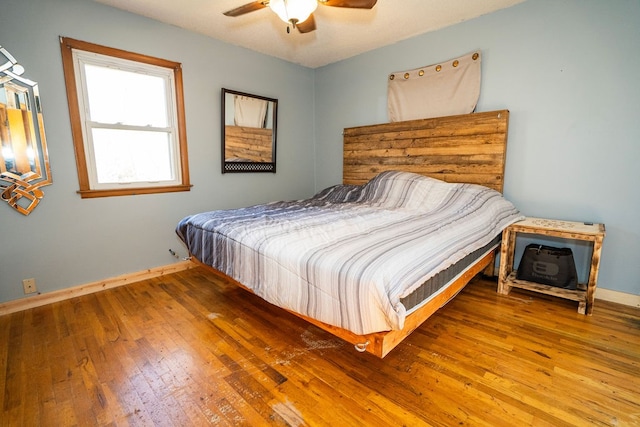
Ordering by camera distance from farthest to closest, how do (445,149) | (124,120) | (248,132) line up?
1. (248,132)
2. (445,149)
3. (124,120)

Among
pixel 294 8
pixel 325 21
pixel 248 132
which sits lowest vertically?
pixel 248 132

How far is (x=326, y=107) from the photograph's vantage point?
4199mm

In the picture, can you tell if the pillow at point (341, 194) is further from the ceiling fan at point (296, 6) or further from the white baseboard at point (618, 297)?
the white baseboard at point (618, 297)

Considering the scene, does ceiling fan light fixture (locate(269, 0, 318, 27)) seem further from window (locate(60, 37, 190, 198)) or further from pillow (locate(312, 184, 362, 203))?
pillow (locate(312, 184, 362, 203))

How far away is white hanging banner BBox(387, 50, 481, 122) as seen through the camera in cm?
287

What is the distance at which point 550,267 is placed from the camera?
2.32m

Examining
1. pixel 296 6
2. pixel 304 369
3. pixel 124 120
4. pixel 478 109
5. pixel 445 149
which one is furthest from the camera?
pixel 445 149

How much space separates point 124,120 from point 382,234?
265 centimetres

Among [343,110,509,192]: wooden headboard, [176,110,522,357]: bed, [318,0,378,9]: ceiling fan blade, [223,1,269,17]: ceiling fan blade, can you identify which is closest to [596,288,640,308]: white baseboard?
[176,110,522,357]: bed

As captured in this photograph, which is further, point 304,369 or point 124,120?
point 124,120

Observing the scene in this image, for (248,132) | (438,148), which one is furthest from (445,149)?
(248,132)

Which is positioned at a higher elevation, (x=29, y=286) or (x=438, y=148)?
(x=438, y=148)

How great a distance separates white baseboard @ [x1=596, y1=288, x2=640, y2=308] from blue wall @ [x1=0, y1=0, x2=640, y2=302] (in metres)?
0.05

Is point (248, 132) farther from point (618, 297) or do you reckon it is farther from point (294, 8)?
point (618, 297)
